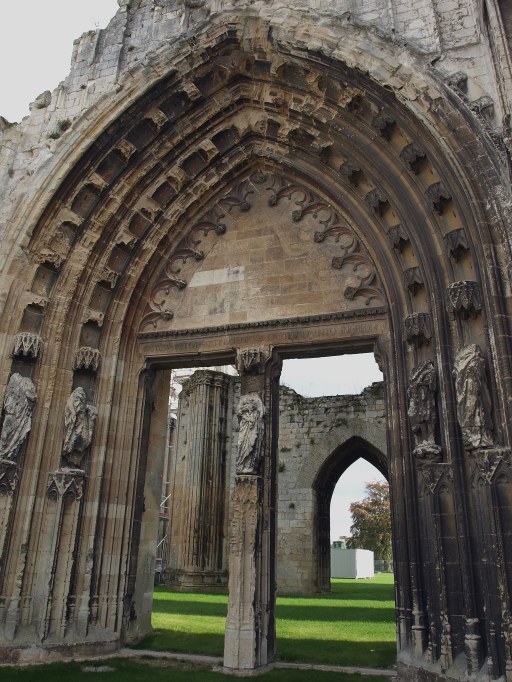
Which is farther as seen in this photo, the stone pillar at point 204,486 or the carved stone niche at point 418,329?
the stone pillar at point 204,486

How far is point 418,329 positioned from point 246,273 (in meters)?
3.24

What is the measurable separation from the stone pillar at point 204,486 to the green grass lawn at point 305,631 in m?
2.97

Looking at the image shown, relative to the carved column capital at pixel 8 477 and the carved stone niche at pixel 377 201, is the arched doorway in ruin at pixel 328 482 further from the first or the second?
the carved column capital at pixel 8 477

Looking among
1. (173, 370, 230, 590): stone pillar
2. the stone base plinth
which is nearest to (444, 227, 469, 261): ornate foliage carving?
(173, 370, 230, 590): stone pillar

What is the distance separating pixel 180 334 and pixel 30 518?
3.49 m

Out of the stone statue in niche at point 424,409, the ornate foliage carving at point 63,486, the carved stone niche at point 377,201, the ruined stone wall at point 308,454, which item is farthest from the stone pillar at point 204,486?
the stone statue in niche at point 424,409

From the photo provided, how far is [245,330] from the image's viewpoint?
9.40 m

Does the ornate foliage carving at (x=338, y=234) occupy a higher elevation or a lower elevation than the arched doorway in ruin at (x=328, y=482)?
higher

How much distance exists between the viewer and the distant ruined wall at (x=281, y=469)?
1752cm

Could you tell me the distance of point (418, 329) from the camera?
7719 mm

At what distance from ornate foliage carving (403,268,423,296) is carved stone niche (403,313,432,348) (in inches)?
17.2

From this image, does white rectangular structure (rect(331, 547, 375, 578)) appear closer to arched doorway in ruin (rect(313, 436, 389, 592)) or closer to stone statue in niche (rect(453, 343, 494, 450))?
arched doorway in ruin (rect(313, 436, 389, 592))

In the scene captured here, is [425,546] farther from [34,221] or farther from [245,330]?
[34,221]

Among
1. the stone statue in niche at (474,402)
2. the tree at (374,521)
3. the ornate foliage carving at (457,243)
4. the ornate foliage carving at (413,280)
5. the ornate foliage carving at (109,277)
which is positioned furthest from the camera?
the tree at (374,521)
